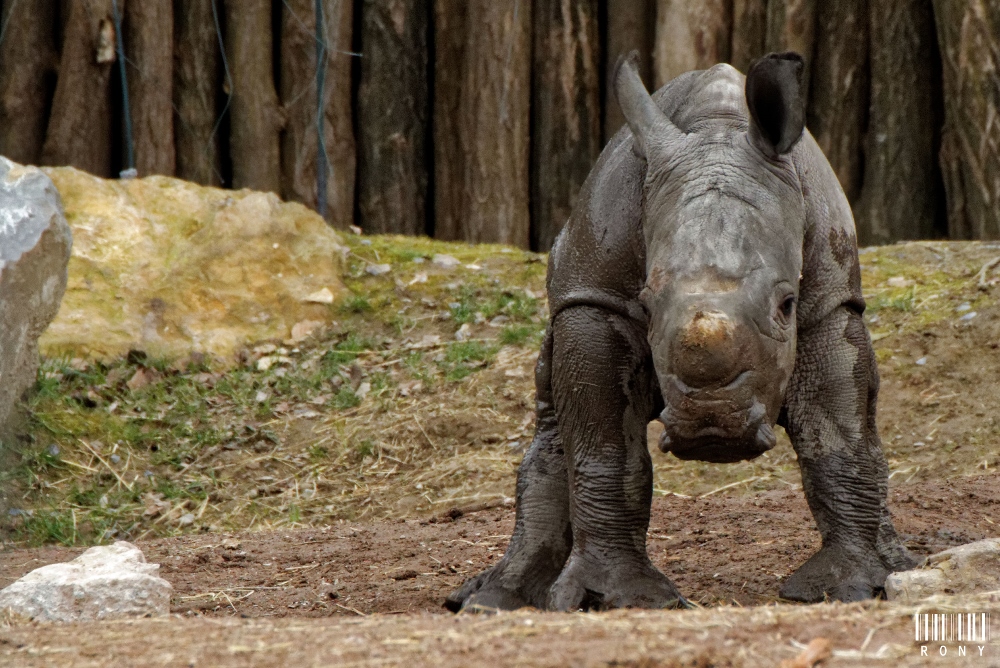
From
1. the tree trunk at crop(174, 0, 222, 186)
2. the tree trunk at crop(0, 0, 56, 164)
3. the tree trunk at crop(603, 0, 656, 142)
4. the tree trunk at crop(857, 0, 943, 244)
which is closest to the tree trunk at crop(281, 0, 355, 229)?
the tree trunk at crop(174, 0, 222, 186)

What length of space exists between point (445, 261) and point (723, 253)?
5.66m

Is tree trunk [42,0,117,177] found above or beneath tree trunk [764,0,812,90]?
beneath

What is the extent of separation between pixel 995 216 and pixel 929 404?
2.11 metres

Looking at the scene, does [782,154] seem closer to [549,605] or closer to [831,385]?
[831,385]

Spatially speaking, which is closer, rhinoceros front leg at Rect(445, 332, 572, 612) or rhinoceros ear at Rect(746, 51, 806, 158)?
rhinoceros ear at Rect(746, 51, 806, 158)

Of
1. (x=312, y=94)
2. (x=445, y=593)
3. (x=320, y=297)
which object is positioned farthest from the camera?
(x=312, y=94)

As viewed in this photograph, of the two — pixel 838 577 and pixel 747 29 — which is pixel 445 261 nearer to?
pixel 747 29

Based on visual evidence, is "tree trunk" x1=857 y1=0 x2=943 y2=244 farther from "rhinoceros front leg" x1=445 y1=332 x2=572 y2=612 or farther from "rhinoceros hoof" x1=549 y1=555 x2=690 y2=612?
"rhinoceros hoof" x1=549 y1=555 x2=690 y2=612

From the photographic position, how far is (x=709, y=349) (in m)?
3.78

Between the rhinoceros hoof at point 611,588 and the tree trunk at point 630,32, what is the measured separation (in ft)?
18.5

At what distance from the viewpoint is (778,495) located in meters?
6.80

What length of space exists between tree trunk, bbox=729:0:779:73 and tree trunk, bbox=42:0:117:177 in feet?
13.1

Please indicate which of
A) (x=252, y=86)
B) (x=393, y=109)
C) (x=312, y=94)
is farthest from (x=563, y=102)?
(x=252, y=86)

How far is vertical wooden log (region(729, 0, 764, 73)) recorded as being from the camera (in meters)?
9.60
